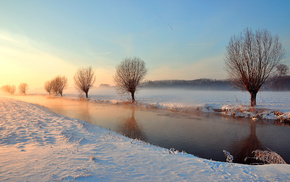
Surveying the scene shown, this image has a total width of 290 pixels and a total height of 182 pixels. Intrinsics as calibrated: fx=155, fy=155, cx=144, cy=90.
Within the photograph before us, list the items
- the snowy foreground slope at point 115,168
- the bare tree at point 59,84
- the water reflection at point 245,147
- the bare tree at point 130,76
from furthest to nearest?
1. the bare tree at point 59,84
2. the bare tree at point 130,76
3. the water reflection at point 245,147
4. the snowy foreground slope at point 115,168

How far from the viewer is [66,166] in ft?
14.6

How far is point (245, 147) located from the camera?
8.87 m

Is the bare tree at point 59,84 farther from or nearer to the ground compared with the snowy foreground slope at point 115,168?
farther from the ground

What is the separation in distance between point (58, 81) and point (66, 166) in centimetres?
7011

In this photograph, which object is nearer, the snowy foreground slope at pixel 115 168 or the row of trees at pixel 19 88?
the snowy foreground slope at pixel 115 168

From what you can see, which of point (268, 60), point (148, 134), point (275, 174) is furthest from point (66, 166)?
point (268, 60)

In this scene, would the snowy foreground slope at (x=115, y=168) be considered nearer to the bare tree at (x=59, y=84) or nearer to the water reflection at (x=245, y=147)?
the water reflection at (x=245, y=147)

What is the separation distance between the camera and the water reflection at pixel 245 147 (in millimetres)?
7482

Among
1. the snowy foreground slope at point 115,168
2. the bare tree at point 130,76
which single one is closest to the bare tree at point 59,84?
the bare tree at point 130,76

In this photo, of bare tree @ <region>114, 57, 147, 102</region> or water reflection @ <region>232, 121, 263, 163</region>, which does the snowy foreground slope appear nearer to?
water reflection @ <region>232, 121, 263, 163</region>

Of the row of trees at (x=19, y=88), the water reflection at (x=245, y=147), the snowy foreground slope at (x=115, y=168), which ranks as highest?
the row of trees at (x=19, y=88)

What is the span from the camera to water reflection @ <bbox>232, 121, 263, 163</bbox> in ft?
24.5

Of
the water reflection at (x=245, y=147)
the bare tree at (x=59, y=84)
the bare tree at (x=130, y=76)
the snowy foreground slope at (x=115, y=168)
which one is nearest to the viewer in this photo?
the snowy foreground slope at (x=115, y=168)

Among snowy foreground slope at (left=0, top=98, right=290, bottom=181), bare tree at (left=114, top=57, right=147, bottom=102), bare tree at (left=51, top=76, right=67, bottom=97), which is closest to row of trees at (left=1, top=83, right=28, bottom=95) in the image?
bare tree at (left=51, top=76, right=67, bottom=97)
